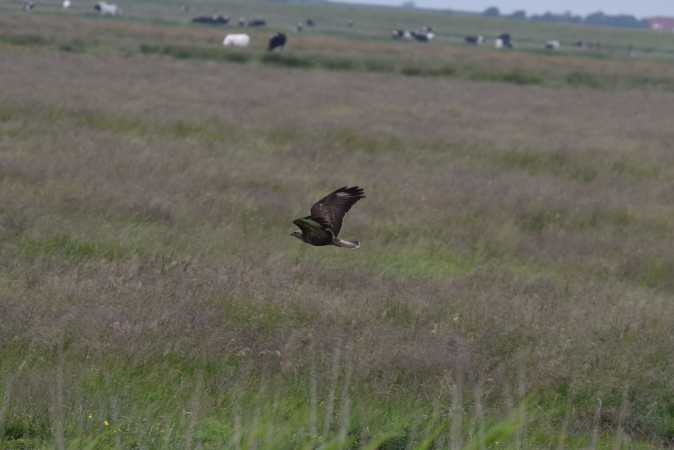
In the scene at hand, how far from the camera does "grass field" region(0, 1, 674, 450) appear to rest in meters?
5.73

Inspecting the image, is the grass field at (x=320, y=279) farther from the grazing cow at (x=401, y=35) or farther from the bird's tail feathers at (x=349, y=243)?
the grazing cow at (x=401, y=35)

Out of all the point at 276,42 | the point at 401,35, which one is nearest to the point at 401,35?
the point at 401,35

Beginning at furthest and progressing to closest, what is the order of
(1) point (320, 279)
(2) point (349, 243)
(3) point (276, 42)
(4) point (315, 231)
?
(3) point (276, 42), (1) point (320, 279), (4) point (315, 231), (2) point (349, 243)

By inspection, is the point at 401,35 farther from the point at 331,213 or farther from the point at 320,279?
the point at 331,213

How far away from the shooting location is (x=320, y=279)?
8766 millimetres

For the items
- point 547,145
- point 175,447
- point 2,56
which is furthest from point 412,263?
point 2,56

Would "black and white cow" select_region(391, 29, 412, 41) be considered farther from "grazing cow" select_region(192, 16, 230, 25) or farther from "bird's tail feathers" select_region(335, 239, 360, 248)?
"bird's tail feathers" select_region(335, 239, 360, 248)

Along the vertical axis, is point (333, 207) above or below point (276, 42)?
above

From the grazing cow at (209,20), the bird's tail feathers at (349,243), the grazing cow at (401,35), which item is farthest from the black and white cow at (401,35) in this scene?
the bird's tail feathers at (349,243)

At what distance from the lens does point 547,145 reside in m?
19.3

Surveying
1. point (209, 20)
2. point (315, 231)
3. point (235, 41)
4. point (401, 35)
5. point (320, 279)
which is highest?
point (315, 231)

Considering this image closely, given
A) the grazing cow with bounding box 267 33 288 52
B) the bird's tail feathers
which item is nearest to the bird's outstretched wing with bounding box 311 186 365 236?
the bird's tail feathers

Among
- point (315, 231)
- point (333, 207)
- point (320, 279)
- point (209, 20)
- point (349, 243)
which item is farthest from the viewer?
point (209, 20)

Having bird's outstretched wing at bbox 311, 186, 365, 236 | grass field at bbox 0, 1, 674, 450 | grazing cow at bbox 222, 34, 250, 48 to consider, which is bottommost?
grazing cow at bbox 222, 34, 250, 48
